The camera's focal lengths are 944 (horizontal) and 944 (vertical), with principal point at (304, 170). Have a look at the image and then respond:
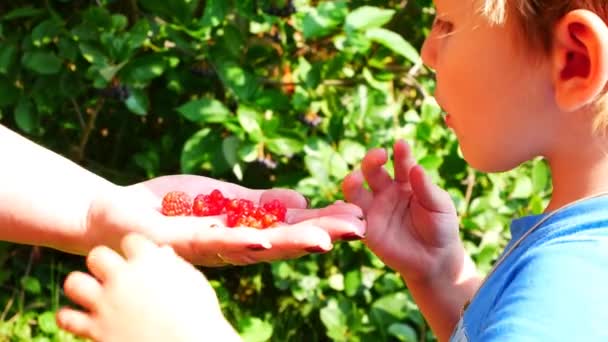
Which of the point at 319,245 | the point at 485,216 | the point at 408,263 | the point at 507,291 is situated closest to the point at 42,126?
the point at 485,216

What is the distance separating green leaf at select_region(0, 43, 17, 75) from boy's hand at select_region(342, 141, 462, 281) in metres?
0.95

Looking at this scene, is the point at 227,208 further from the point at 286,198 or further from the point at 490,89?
the point at 490,89

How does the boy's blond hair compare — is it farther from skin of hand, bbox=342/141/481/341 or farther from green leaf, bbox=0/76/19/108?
green leaf, bbox=0/76/19/108

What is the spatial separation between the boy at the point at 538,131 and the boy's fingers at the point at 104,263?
0.10 meters

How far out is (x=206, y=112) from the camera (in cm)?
172

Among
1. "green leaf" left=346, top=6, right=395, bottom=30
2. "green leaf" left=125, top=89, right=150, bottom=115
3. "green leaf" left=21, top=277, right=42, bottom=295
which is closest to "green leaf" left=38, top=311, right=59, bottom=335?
"green leaf" left=21, top=277, right=42, bottom=295

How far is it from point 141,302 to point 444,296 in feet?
1.59

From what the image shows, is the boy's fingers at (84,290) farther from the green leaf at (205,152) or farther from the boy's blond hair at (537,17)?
the green leaf at (205,152)

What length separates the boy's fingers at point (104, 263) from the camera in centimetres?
79

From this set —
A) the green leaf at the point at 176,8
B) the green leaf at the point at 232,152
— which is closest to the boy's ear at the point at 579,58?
the green leaf at the point at 232,152

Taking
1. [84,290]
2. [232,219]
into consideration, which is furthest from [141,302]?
[232,219]

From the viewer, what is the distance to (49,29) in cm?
184

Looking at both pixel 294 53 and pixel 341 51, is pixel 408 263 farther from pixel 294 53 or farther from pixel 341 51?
pixel 294 53

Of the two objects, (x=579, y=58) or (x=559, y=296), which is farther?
(x=579, y=58)
